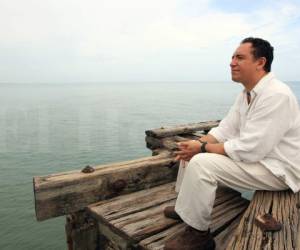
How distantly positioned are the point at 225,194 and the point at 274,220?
1999 millimetres

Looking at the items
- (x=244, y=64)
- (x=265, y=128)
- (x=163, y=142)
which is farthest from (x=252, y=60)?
(x=163, y=142)

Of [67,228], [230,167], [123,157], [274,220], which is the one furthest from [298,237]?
[123,157]

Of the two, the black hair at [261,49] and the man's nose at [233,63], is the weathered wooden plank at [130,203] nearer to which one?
the man's nose at [233,63]

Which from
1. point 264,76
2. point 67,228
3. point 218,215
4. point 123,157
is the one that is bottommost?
point 123,157

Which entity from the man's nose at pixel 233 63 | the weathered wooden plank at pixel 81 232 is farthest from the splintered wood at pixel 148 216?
the man's nose at pixel 233 63

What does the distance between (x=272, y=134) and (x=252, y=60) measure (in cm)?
91

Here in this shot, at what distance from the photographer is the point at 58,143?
2200 cm

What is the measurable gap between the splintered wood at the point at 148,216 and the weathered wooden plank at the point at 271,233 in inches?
25.2

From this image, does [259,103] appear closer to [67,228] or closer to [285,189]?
[285,189]

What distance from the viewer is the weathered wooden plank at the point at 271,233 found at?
2.78 m

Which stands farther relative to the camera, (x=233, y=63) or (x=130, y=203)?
(x=130, y=203)

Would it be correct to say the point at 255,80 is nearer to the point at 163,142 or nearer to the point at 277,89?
the point at 277,89

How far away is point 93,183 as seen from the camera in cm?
453

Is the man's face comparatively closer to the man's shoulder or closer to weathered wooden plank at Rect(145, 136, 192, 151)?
the man's shoulder
